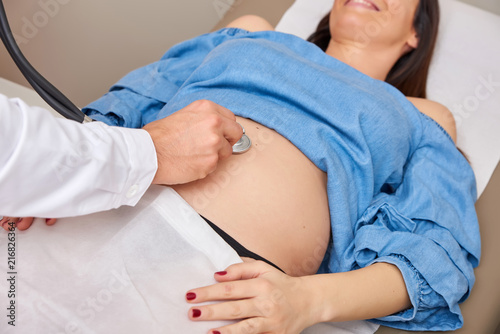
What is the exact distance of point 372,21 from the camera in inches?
53.8

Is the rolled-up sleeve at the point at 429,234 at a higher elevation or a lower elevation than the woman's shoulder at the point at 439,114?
lower

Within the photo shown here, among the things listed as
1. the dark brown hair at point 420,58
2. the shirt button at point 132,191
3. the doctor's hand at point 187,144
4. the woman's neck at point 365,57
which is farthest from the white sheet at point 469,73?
the shirt button at point 132,191

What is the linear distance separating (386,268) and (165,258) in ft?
1.53

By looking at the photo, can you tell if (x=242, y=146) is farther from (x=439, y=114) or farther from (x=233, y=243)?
(x=439, y=114)

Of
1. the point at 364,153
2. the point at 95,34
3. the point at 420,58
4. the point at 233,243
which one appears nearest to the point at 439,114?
the point at 420,58

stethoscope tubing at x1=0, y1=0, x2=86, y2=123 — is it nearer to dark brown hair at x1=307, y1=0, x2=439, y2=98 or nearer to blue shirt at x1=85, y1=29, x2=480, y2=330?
blue shirt at x1=85, y1=29, x2=480, y2=330

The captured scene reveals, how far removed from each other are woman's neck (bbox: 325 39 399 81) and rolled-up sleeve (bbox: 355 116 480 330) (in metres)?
0.34

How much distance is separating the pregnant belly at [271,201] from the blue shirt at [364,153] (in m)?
0.03

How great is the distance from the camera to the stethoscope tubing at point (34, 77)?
32.1 inches

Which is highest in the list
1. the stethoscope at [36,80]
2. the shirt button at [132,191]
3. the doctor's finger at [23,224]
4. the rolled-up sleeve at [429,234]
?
the stethoscope at [36,80]

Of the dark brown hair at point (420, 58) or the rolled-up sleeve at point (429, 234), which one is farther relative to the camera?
the dark brown hair at point (420, 58)

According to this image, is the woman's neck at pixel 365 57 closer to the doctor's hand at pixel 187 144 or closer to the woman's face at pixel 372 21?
the woman's face at pixel 372 21

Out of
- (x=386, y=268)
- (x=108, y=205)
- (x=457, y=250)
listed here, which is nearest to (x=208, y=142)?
(x=108, y=205)

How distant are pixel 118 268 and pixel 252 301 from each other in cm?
23
